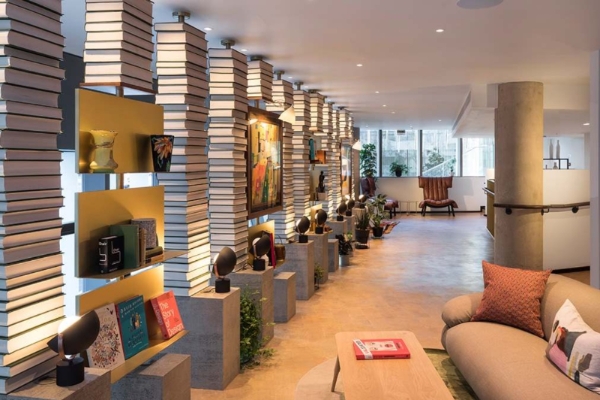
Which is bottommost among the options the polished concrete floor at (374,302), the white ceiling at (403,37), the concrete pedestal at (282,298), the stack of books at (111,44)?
the polished concrete floor at (374,302)

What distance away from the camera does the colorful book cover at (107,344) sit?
306 centimetres

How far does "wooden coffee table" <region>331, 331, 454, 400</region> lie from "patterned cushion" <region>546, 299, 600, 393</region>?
0.76 m

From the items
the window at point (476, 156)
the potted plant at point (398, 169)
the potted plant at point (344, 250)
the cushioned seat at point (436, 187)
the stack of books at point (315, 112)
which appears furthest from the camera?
the window at point (476, 156)

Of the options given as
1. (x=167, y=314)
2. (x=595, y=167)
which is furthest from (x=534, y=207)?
(x=167, y=314)

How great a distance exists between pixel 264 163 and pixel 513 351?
3.48 meters

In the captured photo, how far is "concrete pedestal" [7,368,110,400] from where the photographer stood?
101 inches

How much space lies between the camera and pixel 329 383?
15.1 ft

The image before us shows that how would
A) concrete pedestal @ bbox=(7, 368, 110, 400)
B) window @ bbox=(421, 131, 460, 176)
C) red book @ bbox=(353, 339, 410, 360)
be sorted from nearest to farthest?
concrete pedestal @ bbox=(7, 368, 110, 400) → red book @ bbox=(353, 339, 410, 360) → window @ bbox=(421, 131, 460, 176)

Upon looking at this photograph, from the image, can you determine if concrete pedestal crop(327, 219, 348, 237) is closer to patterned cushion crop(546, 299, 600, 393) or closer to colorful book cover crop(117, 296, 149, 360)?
patterned cushion crop(546, 299, 600, 393)

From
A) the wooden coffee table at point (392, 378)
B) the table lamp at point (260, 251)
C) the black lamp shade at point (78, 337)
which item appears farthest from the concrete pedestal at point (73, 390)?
the table lamp at point (260, 251)

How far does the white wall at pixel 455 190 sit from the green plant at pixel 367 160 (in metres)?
0.68

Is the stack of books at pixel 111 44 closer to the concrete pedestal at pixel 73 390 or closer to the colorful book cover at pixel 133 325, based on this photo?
the colorful book cover at pixel 133 325

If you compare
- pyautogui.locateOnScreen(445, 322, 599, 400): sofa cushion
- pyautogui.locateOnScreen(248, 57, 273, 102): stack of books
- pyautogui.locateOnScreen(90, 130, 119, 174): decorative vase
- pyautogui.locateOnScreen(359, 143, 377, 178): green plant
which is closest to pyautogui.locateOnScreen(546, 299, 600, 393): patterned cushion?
pyautogui.locateOnScreen(445, 322, 599, 400): sofa cushion

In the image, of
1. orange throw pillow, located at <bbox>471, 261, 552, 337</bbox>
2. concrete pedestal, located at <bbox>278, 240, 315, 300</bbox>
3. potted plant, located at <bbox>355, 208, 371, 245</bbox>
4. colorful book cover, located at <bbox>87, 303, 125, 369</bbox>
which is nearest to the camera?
colorful book cover, located at <bbox>87, 303, 125, 369</bbox>
